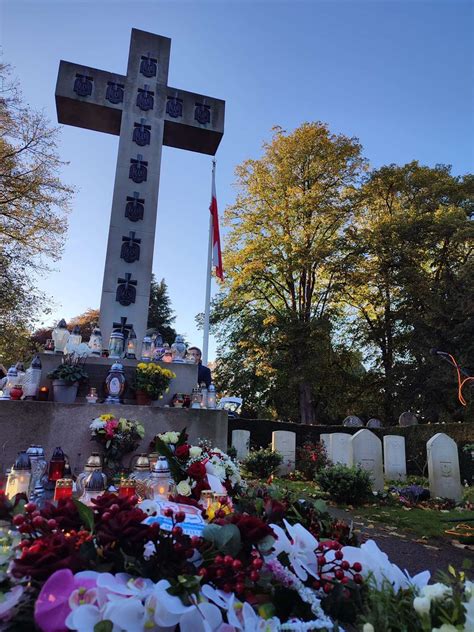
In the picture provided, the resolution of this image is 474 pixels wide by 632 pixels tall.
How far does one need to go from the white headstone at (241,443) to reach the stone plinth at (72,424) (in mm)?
7974

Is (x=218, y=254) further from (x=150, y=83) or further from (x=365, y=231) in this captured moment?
(x=365, y=231)

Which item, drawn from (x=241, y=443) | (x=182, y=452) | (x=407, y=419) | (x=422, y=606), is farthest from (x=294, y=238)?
(x=422, y=606)

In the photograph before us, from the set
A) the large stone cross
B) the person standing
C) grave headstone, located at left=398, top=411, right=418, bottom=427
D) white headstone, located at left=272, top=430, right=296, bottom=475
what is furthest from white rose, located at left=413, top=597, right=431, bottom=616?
grave headstone, located at left=398, top=411, right=418, bottom=427

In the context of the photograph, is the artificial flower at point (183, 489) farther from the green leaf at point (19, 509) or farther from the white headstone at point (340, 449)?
the white headstone at point (340, 449)

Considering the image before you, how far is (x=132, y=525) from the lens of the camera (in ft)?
5.03

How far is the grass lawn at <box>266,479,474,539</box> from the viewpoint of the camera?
6.11m

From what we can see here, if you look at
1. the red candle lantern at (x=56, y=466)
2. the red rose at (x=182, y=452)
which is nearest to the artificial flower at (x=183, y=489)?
the red rose at (x=182, y=452)

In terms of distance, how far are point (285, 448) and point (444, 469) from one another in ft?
16.0

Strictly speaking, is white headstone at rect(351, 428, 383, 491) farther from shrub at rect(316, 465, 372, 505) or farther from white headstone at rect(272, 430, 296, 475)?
white headstone at rect(272, 430, 296, 475)

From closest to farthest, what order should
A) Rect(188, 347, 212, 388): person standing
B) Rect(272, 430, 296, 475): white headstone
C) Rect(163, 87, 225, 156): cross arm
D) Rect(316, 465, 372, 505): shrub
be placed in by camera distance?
Rect(188, 347, 212, 388): person standing
Rect(316, 465, 372, 505): shrub
Rect(163, 87, 225, 156): cross arm
Rect(272, 430, 296, 475): white headstone

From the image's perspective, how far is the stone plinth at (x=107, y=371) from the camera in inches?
246

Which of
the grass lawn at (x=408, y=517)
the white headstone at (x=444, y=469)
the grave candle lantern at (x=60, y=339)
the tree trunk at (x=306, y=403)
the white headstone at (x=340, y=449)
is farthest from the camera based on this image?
the tree trunk at (x=306, y=403)

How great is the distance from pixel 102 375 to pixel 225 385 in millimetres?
16199

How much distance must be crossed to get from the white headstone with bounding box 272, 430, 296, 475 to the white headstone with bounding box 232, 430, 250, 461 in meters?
1.05
